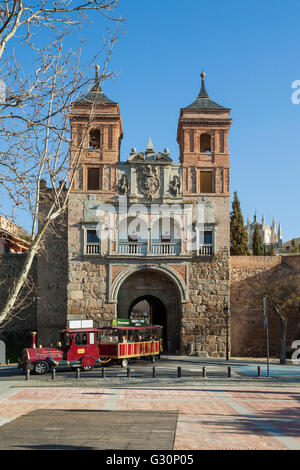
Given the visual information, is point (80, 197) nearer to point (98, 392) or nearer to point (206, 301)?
point (206, 301)

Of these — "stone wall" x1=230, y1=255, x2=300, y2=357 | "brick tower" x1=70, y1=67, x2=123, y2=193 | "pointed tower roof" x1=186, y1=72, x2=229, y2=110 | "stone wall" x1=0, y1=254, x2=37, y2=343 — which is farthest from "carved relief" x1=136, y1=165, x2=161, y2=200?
"stone wall" x1=0, y1=254, x2=37, y2=343

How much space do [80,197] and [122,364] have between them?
10.6 meters

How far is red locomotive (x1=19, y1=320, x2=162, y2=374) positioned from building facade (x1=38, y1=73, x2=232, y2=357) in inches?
161

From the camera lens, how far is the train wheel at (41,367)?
22775mm

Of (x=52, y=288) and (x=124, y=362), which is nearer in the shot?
(x=124, y=362)

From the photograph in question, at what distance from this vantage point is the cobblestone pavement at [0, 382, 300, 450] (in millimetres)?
10719

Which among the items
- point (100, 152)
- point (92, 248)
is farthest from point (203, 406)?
point (100, 152)

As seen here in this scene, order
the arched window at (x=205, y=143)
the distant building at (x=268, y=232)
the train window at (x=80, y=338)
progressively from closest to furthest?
1. the train window at (x=80, y=338)
2. the arched window at (x=205, y=143)
3. the distant building at (x=268, y=232)

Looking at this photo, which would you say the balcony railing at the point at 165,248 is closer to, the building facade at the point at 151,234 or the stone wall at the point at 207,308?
the building facade at the point at 151,234

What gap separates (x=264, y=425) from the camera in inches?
486

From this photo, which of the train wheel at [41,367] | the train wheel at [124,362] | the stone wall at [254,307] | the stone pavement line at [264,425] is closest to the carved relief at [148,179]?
the stone wall at [254,307]

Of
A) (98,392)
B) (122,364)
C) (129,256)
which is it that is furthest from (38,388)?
(129,256)

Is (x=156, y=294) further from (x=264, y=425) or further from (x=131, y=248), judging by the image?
(x=264, y=425)

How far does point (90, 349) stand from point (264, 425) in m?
13.4
